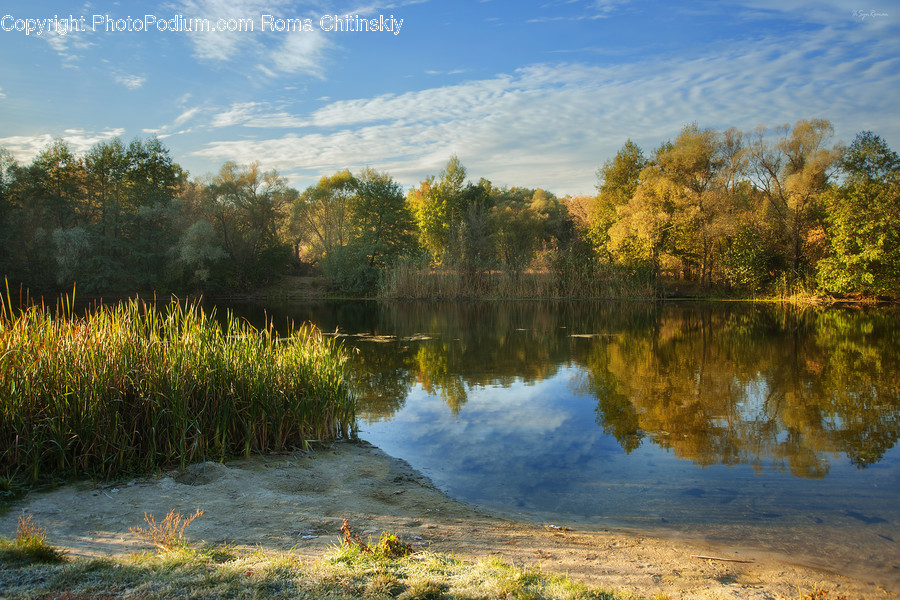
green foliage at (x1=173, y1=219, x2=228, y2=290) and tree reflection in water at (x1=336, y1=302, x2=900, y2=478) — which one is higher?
green foliage at (x1=173, y1=219, x2=228, y2=290)

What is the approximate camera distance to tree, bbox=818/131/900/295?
26.5 meters

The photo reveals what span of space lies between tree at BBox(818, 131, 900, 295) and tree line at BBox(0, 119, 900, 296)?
0.07 meters

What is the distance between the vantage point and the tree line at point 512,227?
2894cm

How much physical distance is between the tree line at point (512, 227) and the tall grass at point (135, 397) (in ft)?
89.9

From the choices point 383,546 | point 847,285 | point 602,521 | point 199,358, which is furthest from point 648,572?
point 847,285

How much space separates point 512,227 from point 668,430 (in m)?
39.5

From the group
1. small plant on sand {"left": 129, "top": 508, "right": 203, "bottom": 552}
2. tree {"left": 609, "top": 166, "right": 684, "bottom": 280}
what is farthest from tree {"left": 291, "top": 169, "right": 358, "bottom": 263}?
small plant on sand {"left": 129, "top": 508, "right": 203, "bottom": 552}

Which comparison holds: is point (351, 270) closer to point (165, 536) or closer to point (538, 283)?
point (538, 283)

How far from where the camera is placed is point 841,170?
2906 centimetres

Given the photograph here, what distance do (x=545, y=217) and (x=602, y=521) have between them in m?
43.7

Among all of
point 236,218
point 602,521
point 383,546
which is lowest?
point 602,521

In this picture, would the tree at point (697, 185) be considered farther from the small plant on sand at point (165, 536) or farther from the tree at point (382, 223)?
A: the small plant on sand at point (165, 536)

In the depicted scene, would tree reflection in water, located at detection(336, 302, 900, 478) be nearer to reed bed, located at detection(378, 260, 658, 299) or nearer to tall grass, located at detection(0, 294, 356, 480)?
tall grass, located at detection(0, 294, 356, 480)

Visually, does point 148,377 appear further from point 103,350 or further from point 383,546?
point 383,546
